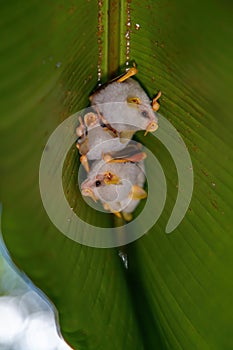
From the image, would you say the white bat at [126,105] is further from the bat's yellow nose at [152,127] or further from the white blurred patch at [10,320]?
the white blurred patch at [10,320]

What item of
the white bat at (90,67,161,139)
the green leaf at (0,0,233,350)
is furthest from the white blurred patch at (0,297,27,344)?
the white bat at (90,67,161,139)

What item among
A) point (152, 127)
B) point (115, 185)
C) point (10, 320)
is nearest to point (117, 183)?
point (115, 185)

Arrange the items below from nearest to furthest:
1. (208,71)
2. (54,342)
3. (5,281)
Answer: (208,71) → (5,281) → (54,342)

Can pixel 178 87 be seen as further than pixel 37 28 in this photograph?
Yes

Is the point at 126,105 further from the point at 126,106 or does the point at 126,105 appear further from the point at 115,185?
the point at 115,185

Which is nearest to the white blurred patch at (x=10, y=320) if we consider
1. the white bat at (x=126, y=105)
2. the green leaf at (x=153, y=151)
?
the green leaf at (x=153, y=151)

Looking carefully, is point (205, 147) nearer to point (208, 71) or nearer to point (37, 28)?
point (208, 71)

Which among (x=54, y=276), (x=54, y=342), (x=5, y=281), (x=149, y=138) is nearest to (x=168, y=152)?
(x=149, y=138)
